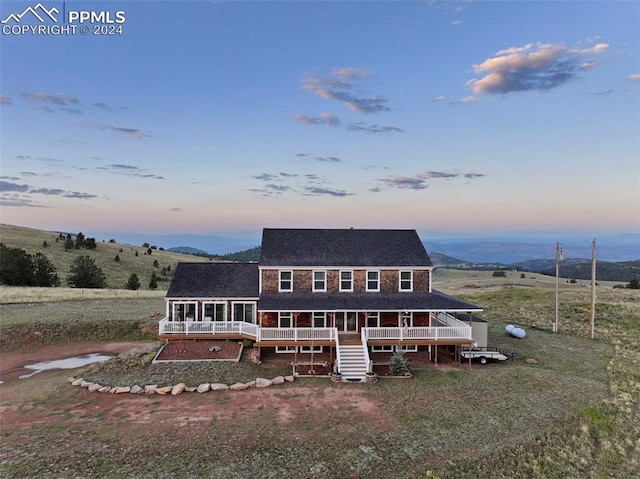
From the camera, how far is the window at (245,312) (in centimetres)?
2631

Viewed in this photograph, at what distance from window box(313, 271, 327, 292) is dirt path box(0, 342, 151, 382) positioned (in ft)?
46.9

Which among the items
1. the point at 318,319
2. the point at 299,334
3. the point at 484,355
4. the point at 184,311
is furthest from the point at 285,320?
the point at 484,355

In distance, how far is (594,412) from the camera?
16688mm

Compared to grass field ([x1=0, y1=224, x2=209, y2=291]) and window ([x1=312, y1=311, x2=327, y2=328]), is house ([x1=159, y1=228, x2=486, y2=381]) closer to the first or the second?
window ([x1=312, y1=311, x2=327, y2=328])

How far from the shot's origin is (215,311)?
86.3 ft

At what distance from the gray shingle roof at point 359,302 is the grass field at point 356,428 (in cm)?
357

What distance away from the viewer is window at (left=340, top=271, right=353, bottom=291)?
2578 cm

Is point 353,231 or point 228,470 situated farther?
point 353,231

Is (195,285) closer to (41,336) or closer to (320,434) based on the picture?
(41,336)

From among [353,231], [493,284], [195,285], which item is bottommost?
[493,284]

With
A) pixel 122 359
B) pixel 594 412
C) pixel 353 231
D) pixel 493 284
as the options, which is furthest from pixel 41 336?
pixel 493 284

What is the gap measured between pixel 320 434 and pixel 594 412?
1204cm

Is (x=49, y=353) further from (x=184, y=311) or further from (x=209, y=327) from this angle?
(x=209, y=327)

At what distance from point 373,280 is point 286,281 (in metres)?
5.80
